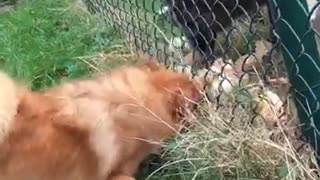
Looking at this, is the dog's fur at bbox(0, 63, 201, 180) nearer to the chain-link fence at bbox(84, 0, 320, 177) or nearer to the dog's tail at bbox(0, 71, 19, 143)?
the dog's tail at bbox(0, 71, 19, 143)

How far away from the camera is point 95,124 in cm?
299

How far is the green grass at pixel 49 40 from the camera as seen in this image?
433 cm

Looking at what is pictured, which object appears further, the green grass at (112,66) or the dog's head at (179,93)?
the dog's head at (179,93)

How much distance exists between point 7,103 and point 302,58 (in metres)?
1.09

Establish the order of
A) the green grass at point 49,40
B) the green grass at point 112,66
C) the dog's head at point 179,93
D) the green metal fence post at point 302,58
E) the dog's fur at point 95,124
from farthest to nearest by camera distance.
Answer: the green grass at point 49,40 < the dog's head at point 179,93 < the dog's fur at point 95,124 < the green grass at point 112,66 < the green metal fence post at point 302,58

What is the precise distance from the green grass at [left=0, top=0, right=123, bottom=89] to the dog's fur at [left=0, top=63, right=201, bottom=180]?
0.94 meters

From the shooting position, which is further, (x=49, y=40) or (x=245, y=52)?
(x=49, y=40)

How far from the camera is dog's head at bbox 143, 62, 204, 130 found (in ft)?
10.5

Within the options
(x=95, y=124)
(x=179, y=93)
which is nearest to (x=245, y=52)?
(x=179, y=93)

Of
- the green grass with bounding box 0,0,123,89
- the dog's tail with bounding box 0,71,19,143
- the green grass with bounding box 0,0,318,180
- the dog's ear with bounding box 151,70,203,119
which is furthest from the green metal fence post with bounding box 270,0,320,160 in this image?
the green grass with bounding box 0,0,123,89

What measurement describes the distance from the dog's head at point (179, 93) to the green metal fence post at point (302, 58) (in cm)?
65

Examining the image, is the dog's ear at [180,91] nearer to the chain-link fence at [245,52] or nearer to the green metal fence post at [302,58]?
the chain-link fence at [245,52]

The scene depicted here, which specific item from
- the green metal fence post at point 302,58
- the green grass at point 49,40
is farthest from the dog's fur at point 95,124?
the green grass at point 49,40

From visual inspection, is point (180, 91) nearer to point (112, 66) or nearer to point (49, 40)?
point (112, 66)
